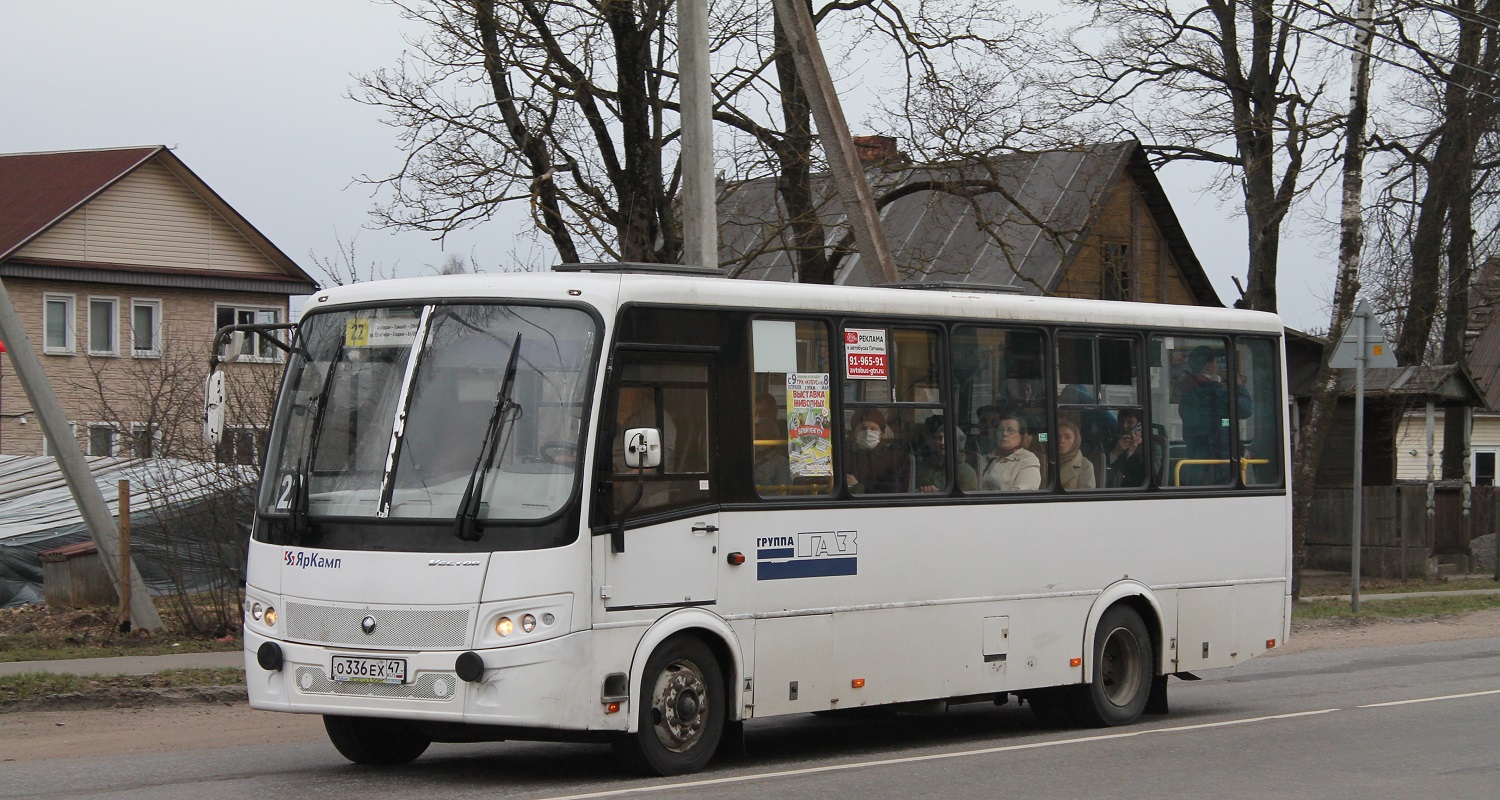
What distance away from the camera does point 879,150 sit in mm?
24906

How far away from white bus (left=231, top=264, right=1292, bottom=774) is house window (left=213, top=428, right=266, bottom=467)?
6998 millimetres

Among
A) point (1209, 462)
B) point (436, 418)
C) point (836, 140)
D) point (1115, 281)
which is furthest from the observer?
point (1115, 281)

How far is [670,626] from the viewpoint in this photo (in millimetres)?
9492

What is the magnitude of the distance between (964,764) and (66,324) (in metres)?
37.1

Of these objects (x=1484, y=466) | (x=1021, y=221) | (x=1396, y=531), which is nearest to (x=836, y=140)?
(x=1021, y=221)

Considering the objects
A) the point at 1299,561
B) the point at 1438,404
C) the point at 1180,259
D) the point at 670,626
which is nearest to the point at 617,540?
the point at 670,626

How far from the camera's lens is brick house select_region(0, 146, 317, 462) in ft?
136

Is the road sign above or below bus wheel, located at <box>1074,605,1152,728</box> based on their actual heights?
above

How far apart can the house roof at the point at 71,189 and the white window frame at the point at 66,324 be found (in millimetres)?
1095

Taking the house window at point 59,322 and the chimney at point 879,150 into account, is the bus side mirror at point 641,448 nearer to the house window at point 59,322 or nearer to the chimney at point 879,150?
the chimney at point 879,150

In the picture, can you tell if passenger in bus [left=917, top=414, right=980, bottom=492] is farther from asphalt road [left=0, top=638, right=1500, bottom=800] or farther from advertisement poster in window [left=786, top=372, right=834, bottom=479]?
asphalt road [left=0, top=638, right=1500, bottom=800]

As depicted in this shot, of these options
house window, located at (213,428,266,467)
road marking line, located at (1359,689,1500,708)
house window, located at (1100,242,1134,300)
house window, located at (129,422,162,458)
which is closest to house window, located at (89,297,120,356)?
house window, located at (1100,242,1134,300)

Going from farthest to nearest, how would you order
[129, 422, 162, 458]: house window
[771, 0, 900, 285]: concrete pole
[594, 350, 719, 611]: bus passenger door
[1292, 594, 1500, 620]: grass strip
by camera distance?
[1292, 594, 1500, 620]: grass strip
[129, 422, 162, 458]: house window
[771, 0, 900, 285]: concrete pole
[594, 350, 719, 611]: bus passenger door

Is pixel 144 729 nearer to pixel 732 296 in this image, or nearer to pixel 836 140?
pixel 732 296
